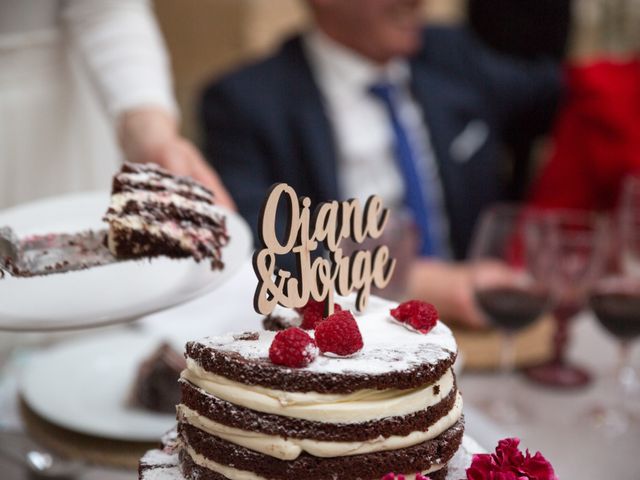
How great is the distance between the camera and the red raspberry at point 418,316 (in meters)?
0.92

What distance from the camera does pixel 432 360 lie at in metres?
0.84

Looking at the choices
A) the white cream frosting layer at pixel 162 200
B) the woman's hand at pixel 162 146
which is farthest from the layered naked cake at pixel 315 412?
the woman's hand at pixel 162 146

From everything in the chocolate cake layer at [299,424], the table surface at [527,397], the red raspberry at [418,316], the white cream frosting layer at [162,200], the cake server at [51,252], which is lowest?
the table surface at [527,397]

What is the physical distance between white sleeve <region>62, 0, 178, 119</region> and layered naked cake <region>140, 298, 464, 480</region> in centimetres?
A: 82

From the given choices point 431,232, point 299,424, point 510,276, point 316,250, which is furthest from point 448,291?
point 299,424

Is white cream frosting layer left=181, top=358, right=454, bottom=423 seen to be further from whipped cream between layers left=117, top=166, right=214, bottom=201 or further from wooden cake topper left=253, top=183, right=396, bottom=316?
whipped cream between layers left=117, top=166, right=214, bottom=201

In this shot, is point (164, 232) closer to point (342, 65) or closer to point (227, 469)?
point (227, 469)

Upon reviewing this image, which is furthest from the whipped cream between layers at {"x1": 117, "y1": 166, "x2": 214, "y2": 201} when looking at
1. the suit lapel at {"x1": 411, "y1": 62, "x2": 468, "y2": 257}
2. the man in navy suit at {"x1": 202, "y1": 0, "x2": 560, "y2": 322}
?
the suit lapel at {"x1": 411, "y1": 62, "x2": 468, "y2": 257}

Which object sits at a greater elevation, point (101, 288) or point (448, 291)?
point (101, 288)

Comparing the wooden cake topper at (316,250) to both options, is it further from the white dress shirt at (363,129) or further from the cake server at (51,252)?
the white dress shirt at (363,129)

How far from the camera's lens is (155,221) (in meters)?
1.05

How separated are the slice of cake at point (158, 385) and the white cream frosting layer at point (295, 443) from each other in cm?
60

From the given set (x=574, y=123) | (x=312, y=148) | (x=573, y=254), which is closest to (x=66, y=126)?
(x=312, y=148)

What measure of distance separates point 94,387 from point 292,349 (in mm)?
880
